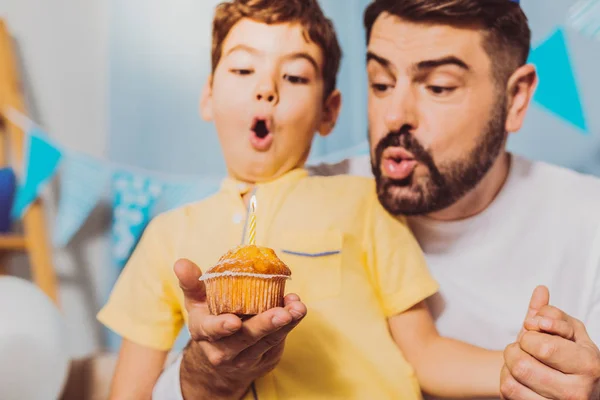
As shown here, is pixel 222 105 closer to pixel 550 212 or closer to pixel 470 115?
pixel 470 115

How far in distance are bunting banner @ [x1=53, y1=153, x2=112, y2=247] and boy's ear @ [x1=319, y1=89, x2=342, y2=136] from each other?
51 cm

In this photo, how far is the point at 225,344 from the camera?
0.99 meters

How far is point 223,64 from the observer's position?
4.25ft

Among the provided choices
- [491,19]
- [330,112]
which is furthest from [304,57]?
[491,19]

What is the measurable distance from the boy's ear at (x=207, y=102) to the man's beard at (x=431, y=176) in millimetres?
351

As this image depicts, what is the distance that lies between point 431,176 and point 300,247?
0.93 feet

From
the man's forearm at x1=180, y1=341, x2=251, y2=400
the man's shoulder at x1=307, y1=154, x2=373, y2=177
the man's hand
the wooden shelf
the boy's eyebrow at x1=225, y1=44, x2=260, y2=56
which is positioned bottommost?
the man's forearm at x1=180, y1=341, x2=251, y2=400

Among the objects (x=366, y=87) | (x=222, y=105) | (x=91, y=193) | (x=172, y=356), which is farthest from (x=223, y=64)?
(x=172, y=356)

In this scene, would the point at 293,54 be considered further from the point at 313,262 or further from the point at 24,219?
the point at 24,219

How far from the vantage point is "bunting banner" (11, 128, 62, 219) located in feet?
5.13

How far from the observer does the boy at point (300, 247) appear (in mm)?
1168

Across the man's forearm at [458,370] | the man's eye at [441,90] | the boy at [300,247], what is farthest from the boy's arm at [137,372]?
the man's eye at [441,90]

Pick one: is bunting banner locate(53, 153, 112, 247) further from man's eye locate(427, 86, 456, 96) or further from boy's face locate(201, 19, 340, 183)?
man's eye locate(427, 86, 456, 96)

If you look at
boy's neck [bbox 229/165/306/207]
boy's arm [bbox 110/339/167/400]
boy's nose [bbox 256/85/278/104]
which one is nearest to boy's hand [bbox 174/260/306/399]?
boy's arm [bbox 110/339/167/400]
